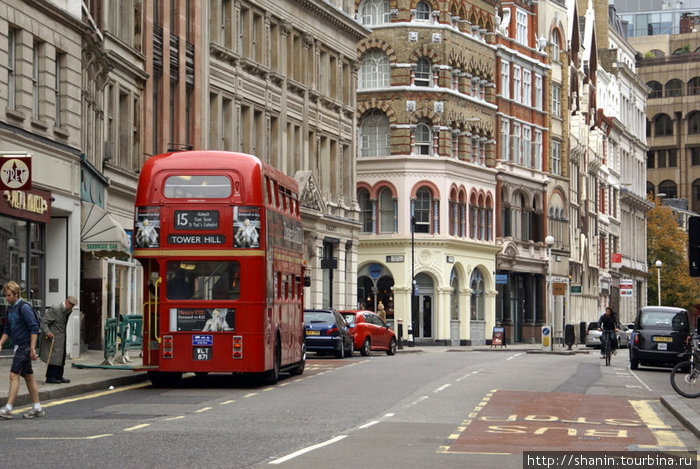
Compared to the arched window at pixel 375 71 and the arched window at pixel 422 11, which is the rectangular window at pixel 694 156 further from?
the arched window at pixel 375 71

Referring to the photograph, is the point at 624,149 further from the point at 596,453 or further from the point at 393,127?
the point at 596,453

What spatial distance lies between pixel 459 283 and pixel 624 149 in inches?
1811

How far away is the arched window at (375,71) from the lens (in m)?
77.8

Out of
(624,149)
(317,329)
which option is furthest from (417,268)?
(624,149)

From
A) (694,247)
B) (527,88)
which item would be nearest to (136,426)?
(694,247)

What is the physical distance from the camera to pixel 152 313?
28.0 metres

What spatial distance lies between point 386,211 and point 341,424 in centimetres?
5703

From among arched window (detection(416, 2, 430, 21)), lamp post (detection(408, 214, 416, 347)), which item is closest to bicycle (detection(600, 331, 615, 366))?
lamp post (detection(408, 214, 416, 347))

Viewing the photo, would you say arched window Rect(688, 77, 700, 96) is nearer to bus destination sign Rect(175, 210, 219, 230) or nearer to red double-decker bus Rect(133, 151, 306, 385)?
red double-decker bus Rect(133, 151, 306, 385)

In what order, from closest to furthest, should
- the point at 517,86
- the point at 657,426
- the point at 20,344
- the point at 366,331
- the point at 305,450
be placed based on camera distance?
the point at 305,450 → the point at 20,344 → the point at 657,426 → the point at 366,331 → the point at 517,86

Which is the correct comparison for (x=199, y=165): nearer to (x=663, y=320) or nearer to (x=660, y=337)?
(x=660, y=337)

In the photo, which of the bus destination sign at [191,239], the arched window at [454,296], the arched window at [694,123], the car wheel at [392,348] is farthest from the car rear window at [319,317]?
the arched window at [694,123]

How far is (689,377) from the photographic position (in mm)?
26656

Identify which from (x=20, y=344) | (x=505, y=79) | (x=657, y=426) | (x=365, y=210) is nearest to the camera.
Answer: (x=20, y=344)
